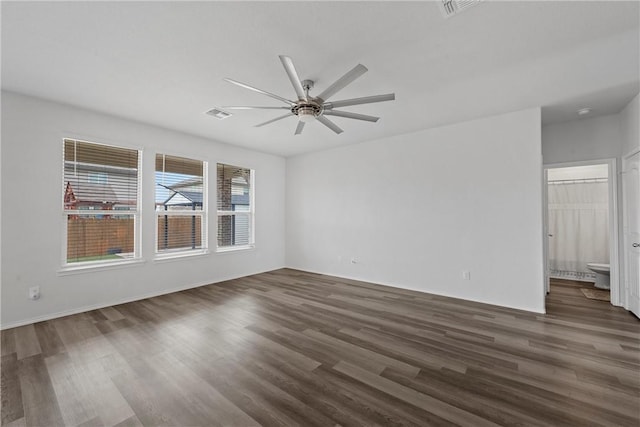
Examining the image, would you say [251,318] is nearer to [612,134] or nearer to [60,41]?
[60,41]

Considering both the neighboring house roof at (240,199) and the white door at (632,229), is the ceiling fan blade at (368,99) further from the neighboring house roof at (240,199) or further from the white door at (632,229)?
the neighboring house roof at (240,199)

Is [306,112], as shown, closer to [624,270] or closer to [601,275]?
[624,270]

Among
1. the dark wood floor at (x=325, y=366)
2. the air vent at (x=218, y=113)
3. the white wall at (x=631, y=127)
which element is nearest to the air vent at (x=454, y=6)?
the dark wood floor at (x=325, y=366)

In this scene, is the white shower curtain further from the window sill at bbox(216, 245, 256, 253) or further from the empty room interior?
the window sill at bbox(216, 245, 256, 253)

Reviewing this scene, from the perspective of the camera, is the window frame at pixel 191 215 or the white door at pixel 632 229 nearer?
the white door at pixel 632 229

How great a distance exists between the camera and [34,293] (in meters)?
3.20

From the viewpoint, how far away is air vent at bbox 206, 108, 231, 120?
3585 mm

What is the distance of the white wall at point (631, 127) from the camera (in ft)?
10.3

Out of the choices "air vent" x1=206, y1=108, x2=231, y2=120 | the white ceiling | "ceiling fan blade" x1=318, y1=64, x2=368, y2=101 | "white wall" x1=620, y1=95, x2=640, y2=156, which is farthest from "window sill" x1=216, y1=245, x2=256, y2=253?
"white wall" x1=620, y1=95, x2=640, y2=156

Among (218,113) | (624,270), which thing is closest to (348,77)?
(218,113)

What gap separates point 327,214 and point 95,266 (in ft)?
13.5

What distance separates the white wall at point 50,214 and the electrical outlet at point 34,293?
0.16 feet

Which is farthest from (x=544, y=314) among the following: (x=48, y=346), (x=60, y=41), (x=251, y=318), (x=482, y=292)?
(x=60, y=41)

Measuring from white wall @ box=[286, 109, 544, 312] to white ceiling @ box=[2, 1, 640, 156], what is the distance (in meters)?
0.71
